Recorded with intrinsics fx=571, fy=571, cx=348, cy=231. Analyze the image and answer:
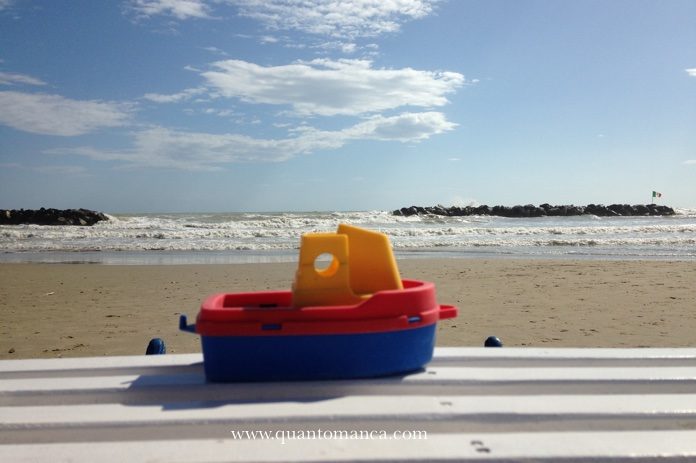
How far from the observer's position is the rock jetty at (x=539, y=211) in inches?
1788

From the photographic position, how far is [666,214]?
152ft

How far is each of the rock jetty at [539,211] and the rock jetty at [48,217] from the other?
887 inches

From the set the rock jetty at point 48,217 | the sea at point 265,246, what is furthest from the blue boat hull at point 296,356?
the rock jetty at point 48,217

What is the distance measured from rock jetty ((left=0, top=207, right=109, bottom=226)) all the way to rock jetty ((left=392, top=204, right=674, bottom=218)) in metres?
22.5

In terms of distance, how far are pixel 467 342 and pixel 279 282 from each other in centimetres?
512

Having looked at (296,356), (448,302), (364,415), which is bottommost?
(448,302)

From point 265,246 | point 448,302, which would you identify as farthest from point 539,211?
point 448,302

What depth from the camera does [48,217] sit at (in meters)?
35.4

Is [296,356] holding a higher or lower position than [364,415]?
higher

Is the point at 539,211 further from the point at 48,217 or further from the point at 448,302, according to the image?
the point at 448,302

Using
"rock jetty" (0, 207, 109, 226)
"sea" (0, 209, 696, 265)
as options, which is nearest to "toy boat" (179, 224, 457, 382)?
"sea" (0, 209, 696, 265)

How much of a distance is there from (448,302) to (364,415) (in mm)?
6546

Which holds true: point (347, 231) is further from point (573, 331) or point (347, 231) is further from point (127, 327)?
point (127, 327)

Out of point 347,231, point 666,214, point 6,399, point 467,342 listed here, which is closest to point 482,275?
point 467,342
